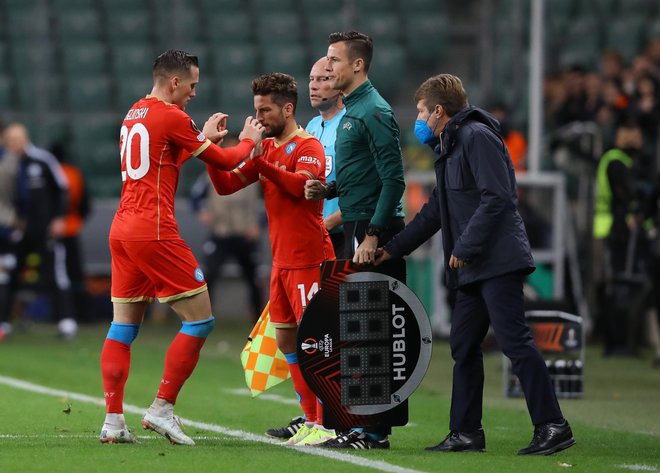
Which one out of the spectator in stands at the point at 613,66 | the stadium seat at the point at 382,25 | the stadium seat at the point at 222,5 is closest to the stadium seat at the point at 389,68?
the stadium seat at the point at 382,25

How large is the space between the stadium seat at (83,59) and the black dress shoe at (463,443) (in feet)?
46.0

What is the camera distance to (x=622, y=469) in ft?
23.5

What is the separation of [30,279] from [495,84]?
6905 millimetres

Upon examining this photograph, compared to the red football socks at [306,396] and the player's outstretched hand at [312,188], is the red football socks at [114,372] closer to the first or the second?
the red football socks at [306,396]

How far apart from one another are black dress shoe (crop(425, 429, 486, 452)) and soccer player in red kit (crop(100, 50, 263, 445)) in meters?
1.35

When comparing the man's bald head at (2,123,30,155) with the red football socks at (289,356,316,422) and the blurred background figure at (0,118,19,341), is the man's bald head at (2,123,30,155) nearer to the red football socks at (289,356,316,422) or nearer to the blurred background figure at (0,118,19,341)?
the blurred background figure at (0,118,19,341)

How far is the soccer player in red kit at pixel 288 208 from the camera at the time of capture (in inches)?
313

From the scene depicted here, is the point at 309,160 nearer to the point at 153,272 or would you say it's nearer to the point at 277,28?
the point at 153,272

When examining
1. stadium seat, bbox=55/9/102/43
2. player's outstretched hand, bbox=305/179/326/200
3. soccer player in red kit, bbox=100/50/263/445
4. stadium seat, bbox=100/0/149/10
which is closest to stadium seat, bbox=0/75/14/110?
stadium seat, bbox=55/9/102/43

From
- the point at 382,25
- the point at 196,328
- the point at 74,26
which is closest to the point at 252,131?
the point at 196,328

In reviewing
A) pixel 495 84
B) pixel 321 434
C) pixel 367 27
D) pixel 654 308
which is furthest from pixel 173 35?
pixel 321 434

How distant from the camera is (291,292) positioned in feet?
26.2

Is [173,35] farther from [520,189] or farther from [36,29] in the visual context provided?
[520,189]

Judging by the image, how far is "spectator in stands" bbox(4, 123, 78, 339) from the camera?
51.8ft
